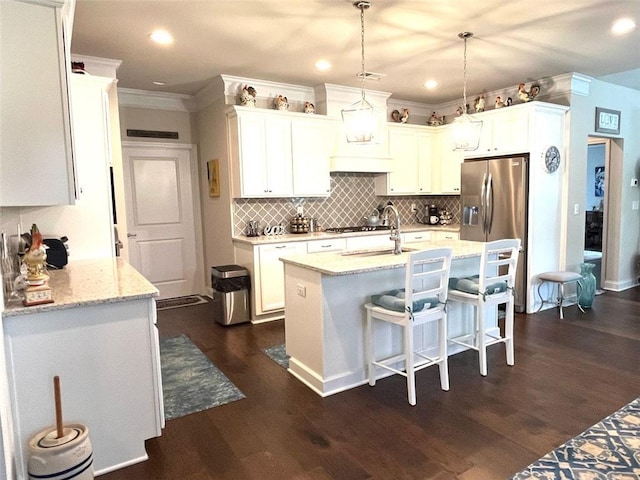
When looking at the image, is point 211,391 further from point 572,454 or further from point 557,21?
point 557,21

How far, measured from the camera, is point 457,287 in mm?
3340

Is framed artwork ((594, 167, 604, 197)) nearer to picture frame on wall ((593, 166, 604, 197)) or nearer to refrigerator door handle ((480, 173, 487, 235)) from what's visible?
picture frame on wall ((593, 166, 604, 197))

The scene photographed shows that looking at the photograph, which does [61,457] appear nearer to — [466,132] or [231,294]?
[231,294]

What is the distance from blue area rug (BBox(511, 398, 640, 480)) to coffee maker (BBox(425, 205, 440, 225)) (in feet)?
13.2

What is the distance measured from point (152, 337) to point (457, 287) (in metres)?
2.22

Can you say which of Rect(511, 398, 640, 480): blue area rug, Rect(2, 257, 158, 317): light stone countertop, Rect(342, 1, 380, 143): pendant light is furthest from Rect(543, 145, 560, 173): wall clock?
Rect(2, 257, 158, 317): light stone countertop

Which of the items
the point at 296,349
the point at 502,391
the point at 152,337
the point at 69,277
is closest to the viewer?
the point at 152,337

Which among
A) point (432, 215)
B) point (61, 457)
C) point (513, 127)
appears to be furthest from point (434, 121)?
point (61, 457)

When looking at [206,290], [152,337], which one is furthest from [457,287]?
[206,290]

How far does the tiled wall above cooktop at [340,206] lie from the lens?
16.9 feet

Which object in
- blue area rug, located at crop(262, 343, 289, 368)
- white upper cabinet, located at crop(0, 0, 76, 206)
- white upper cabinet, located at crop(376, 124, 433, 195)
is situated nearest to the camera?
white upper cabinet, located at crop(0, 0, 76, 206)

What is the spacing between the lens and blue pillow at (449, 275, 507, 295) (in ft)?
10.5

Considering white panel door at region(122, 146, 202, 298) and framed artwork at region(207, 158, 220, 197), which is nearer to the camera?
framed artwork at region(207, 158, 220, 197)

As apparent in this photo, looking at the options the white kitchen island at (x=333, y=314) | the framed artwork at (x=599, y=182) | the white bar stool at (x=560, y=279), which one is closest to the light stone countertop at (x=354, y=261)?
the white kitchen island at (x=333, y=314)
